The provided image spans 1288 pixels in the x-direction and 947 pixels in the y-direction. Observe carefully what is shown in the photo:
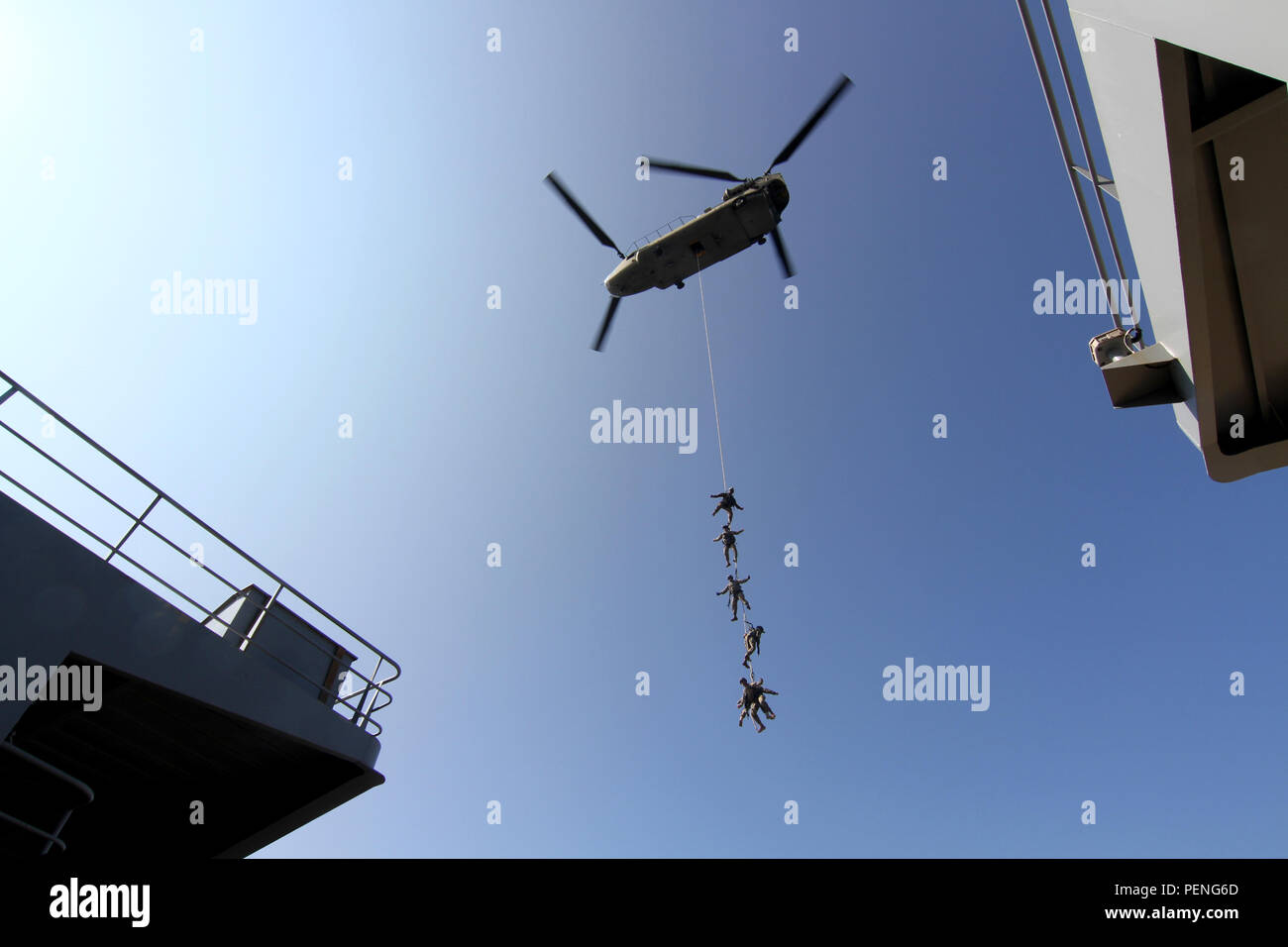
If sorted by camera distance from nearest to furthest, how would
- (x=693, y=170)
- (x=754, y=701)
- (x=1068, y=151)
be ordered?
(x=1068, y=151) → (x=754, y=701) → (x=693, y=170)

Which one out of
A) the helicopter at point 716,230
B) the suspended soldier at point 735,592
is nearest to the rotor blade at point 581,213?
the helicopter at point 716,230

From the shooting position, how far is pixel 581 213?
676 inches

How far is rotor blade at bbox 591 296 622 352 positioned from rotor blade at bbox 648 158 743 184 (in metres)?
3.85

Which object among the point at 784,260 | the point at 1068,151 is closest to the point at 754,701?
Result: the point at 1068,151

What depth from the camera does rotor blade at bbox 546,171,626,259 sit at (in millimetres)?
16625

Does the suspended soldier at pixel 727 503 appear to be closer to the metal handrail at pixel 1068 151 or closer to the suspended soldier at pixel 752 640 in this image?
the suspended soldier at pixel 752 640

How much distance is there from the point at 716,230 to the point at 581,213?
4.18 metres

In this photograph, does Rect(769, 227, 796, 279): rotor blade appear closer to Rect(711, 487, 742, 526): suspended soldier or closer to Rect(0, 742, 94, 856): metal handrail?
Rect(711, 487, 742, 526): suspended soldier

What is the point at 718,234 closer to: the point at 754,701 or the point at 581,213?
the point at 581,213

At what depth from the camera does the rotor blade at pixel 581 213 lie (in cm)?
1662
